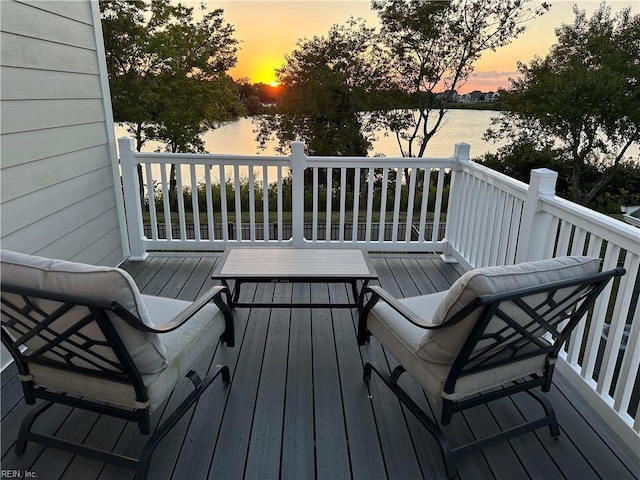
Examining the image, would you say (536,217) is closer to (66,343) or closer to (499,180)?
(499,180)

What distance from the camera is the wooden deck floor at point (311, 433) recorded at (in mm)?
1759

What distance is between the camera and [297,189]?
405 centimetres

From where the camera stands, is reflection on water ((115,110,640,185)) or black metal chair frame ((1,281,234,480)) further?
reflection on water ((115,110,640,185))

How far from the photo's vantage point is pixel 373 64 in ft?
42.1

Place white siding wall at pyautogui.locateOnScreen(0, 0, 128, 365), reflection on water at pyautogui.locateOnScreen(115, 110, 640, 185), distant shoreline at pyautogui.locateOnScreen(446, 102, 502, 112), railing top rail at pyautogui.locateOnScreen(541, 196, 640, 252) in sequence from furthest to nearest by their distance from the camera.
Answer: reflection on water at pyautogui.locateOnScreen(115, 110, 640, 185), distant shoreline at pyautogui.locateOnScreen(446, 102, 502, 112), white siding wall at pyautogui.locateOnScreen(0, 0, 128, 365), railing top rail at pyautogui.locateOnScreen(541, 196, 640, 252)

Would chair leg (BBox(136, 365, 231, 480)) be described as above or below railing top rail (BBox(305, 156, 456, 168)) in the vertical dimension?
below

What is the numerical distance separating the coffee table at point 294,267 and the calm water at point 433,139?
1104cm

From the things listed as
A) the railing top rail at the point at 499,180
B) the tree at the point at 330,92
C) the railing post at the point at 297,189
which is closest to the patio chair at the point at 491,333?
the railing top rail at the point at 499,180

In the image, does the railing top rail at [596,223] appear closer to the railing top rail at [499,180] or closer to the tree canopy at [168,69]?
the railing top rail at [499,180]

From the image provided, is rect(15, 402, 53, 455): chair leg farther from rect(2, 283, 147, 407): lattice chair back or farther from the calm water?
the calm water

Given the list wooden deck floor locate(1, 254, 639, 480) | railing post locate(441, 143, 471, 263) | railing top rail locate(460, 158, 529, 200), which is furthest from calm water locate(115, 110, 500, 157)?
wooden deck floor locate(1, 254, 639, 480)

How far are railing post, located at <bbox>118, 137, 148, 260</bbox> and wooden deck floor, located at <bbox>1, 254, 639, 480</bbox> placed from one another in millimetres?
1869

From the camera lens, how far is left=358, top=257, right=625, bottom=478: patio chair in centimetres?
146

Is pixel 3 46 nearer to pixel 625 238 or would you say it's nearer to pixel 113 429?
pixel 113 429
